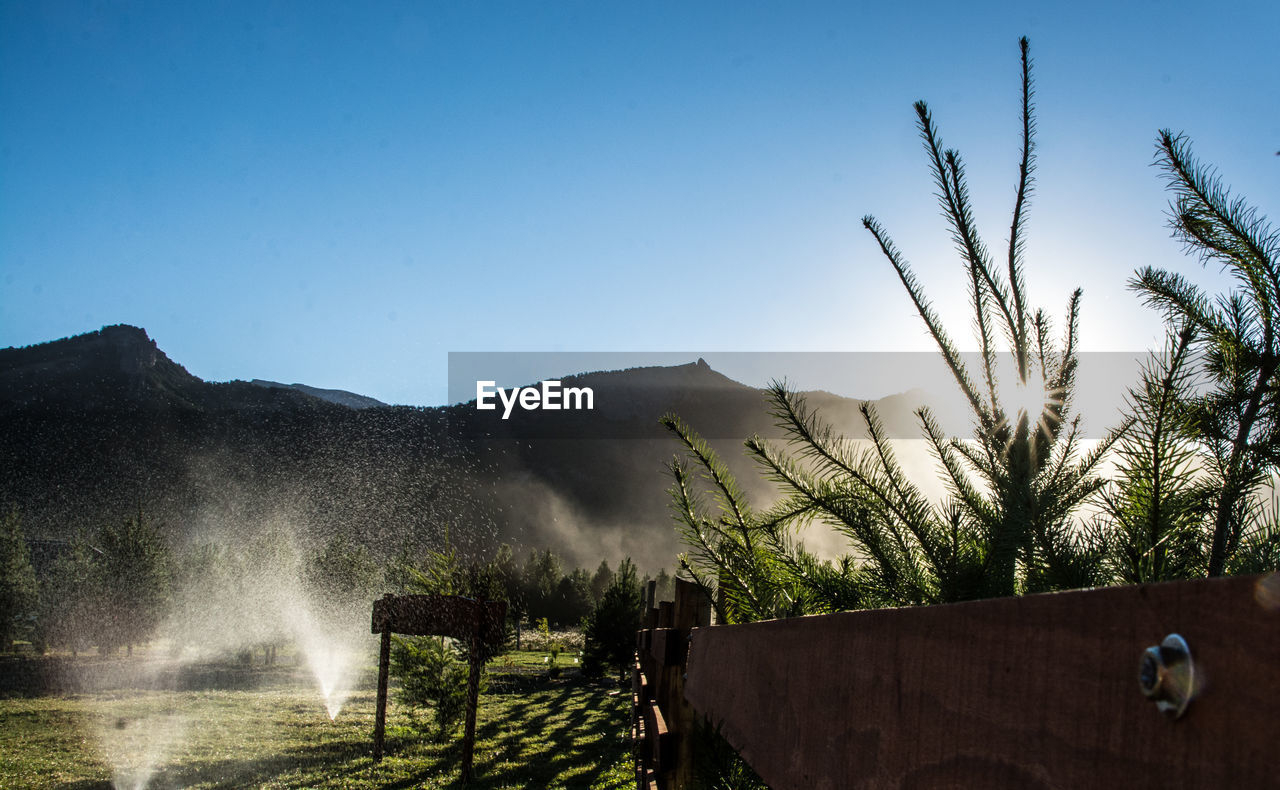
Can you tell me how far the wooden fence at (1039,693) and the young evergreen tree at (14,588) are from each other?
32.9 m

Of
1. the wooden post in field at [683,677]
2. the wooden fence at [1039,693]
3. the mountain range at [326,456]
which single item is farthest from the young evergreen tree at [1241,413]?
the mountain range at [326,456]

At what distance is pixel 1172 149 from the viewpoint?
103cm

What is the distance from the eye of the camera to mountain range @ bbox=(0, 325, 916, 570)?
106 metres

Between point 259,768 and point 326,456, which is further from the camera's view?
point 326,456

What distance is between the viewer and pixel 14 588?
2508 cm

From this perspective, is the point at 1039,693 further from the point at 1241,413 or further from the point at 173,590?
the point at 173,590

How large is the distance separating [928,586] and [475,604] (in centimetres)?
833

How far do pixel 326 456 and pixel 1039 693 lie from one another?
449 ft

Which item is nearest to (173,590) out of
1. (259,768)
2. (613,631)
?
(613,631)

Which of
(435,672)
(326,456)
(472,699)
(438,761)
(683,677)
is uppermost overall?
(326,456)

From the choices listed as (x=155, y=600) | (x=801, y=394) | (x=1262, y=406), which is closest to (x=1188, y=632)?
(x=1262, y=406)

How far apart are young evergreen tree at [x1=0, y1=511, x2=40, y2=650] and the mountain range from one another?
192ft

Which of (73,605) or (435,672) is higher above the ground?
(435,672)

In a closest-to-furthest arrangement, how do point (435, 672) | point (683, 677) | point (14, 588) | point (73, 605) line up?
1. point (683, 677)
2. point (435, 672)
3. point (14, 588)
4. point (73, 605)
